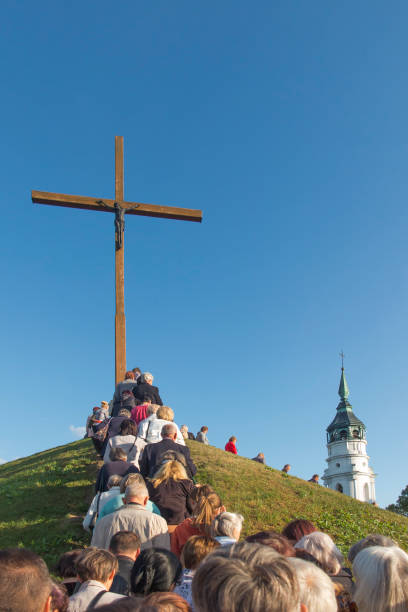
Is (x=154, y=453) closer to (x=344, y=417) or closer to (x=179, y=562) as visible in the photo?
(x=179, y=562)

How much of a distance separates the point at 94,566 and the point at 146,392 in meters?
6.96

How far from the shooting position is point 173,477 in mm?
6465

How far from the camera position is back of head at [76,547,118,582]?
389 centimetres

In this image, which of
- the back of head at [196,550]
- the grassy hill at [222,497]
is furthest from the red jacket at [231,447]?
the back of head at [196,550]

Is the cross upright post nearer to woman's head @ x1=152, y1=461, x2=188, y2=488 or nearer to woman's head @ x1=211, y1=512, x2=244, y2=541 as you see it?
woman's head @ x1=152, y1=461, x2=188, y2=488

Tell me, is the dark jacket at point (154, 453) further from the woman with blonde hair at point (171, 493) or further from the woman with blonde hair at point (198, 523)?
the woman with blonde hair at point (198, 523)

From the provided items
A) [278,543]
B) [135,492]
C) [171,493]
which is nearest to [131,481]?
[135,492]

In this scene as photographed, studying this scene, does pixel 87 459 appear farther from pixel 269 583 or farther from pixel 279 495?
pixel 269 583

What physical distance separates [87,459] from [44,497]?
2161 mm

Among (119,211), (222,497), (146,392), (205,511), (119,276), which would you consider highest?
(119,211)

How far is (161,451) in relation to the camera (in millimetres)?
7352

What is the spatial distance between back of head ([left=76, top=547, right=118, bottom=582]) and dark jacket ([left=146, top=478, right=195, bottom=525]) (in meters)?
2.35

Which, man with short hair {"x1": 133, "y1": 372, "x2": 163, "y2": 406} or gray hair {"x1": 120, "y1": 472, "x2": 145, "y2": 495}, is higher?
man with short hair {"x1": 133, "y1": 372, "x2": 163, "y2": 406}

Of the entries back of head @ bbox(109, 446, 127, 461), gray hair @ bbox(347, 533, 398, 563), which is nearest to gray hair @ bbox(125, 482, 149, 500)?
back of head @ bbox(109, 446, 127, 461)
